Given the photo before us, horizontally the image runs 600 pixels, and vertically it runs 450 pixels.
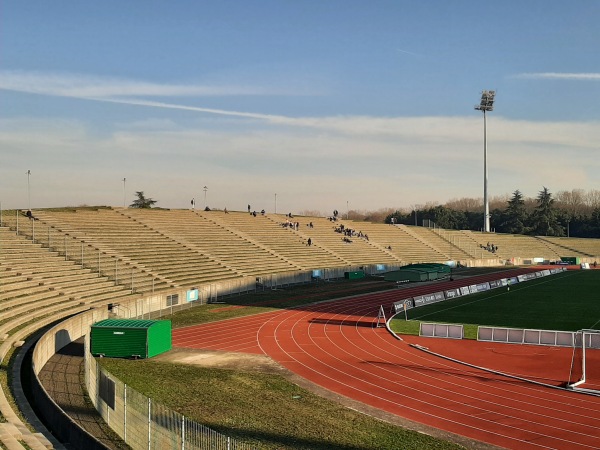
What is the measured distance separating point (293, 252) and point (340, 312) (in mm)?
28270

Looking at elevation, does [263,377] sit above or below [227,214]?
below

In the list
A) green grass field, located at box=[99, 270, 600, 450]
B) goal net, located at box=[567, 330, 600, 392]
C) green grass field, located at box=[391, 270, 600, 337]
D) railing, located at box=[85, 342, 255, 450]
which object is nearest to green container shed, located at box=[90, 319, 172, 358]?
green grass field, located at box=[99, 270, 600, 450]

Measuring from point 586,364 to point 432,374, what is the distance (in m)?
7.83

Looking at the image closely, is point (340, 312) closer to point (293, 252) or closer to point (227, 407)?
point (227, 407)

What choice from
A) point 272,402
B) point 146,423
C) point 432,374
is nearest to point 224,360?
point 272,402

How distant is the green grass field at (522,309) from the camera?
3428 cm

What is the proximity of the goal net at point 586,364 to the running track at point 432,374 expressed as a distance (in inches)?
19.8

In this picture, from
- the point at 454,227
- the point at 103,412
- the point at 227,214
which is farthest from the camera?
the point at 454,227

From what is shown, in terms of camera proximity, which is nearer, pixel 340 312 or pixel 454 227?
pixel 340 312

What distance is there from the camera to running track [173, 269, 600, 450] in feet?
55.8

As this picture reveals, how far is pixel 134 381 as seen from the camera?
21.0 metres

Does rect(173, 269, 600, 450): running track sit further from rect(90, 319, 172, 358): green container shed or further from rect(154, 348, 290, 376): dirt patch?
rect(90, 319, 172, 358): green container shed

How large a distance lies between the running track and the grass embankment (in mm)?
1771

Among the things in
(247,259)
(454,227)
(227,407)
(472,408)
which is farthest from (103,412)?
(454,227)
